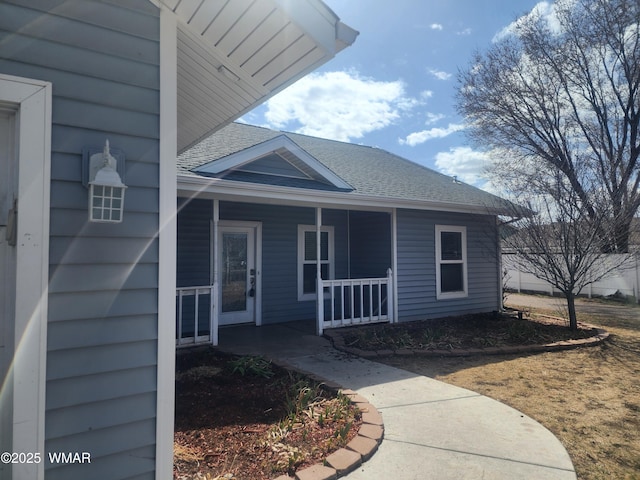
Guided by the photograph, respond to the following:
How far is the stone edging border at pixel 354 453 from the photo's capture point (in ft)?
8.20

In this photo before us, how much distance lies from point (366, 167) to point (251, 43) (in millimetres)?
7531

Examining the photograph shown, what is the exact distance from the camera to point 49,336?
184 centimetres

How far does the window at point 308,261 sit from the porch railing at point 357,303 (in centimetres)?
40

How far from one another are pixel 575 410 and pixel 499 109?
14.7 meters

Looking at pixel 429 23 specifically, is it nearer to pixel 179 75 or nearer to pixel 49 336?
pixel 179 75

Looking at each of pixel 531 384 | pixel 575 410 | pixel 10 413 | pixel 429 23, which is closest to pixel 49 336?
pixel 10 413

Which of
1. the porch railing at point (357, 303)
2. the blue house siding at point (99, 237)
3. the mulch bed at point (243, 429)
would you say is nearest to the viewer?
the blue house siding at point (99, 237)

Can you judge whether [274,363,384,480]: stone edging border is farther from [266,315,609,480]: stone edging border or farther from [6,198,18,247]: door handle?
[6,198,18,247]: door handle

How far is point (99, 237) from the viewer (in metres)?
2.00

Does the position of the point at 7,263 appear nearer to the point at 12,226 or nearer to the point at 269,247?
the point at 12,226

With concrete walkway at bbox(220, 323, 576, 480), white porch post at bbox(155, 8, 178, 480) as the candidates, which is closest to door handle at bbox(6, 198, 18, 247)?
white porch post at bbox(155, 8, 178, 480)

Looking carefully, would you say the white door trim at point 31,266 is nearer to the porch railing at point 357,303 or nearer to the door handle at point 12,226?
the door handle at point 12,226

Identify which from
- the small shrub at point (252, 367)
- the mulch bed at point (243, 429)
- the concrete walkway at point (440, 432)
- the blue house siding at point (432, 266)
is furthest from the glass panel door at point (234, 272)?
the blue house siding at point (432, 266)

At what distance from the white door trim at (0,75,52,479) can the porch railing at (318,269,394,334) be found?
5.07 m
